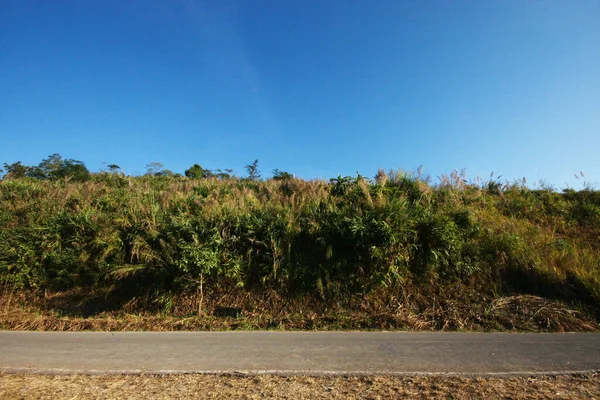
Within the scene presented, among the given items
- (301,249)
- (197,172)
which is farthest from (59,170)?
(301,249)

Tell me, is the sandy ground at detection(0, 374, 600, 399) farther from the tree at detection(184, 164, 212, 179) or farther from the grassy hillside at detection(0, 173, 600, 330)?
the tree at detection(184, 164, 212, 179)

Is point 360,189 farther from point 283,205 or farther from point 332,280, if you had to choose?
point 332,280

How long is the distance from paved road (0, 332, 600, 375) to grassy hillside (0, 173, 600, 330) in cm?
84

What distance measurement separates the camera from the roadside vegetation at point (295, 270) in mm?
6539

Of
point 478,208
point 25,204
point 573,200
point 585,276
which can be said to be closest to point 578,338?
point 585,276

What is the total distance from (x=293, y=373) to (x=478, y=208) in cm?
825

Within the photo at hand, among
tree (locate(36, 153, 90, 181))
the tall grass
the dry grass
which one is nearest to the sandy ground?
the dry grass

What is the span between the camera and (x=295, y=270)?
7.23 m

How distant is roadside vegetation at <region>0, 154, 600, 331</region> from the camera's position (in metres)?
6.54

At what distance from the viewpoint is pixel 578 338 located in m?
5.34

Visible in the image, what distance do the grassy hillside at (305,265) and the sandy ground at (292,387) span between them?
241cm

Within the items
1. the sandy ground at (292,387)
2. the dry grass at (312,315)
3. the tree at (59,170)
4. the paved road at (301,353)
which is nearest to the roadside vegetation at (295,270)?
the dry grass at (312,315)

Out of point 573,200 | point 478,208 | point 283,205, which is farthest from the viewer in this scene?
point 573,200

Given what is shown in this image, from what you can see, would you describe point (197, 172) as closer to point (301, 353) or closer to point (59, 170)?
point (59, 170)
